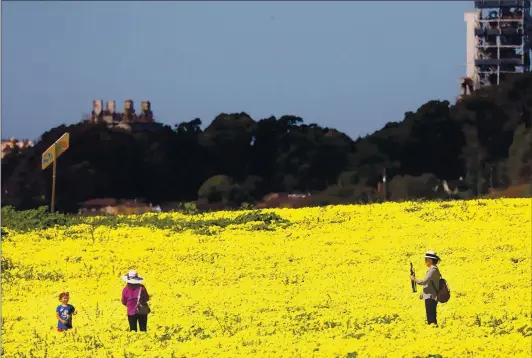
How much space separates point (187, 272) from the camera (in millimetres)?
25875

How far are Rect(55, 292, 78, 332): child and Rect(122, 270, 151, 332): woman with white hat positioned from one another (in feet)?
3.59

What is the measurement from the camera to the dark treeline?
54.7 m

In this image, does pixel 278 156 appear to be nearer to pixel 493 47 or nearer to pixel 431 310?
pixel 493 47

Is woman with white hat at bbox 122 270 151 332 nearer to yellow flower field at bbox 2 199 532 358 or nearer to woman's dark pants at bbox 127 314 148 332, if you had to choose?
woman's dark pants at bbox 127 314 148 332

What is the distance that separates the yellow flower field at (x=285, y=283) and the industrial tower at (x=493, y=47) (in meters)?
27.0

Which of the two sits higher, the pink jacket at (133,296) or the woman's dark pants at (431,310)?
the pink jacket at (133,296)

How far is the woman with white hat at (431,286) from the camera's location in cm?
1912

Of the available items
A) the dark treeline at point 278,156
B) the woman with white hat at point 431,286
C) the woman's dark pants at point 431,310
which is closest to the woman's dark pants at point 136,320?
the woman with white hat at point 431,286

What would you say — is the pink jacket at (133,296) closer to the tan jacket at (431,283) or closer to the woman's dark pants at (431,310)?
the tan jacket at (431,283)

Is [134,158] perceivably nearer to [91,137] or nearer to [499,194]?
[91,137]

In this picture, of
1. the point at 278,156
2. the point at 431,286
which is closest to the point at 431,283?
the point at 431,286

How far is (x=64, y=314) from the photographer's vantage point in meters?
20.3

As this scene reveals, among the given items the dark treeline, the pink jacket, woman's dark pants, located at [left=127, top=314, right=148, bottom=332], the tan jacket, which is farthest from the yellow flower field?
the dark treeline

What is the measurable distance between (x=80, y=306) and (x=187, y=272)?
3.36 m
